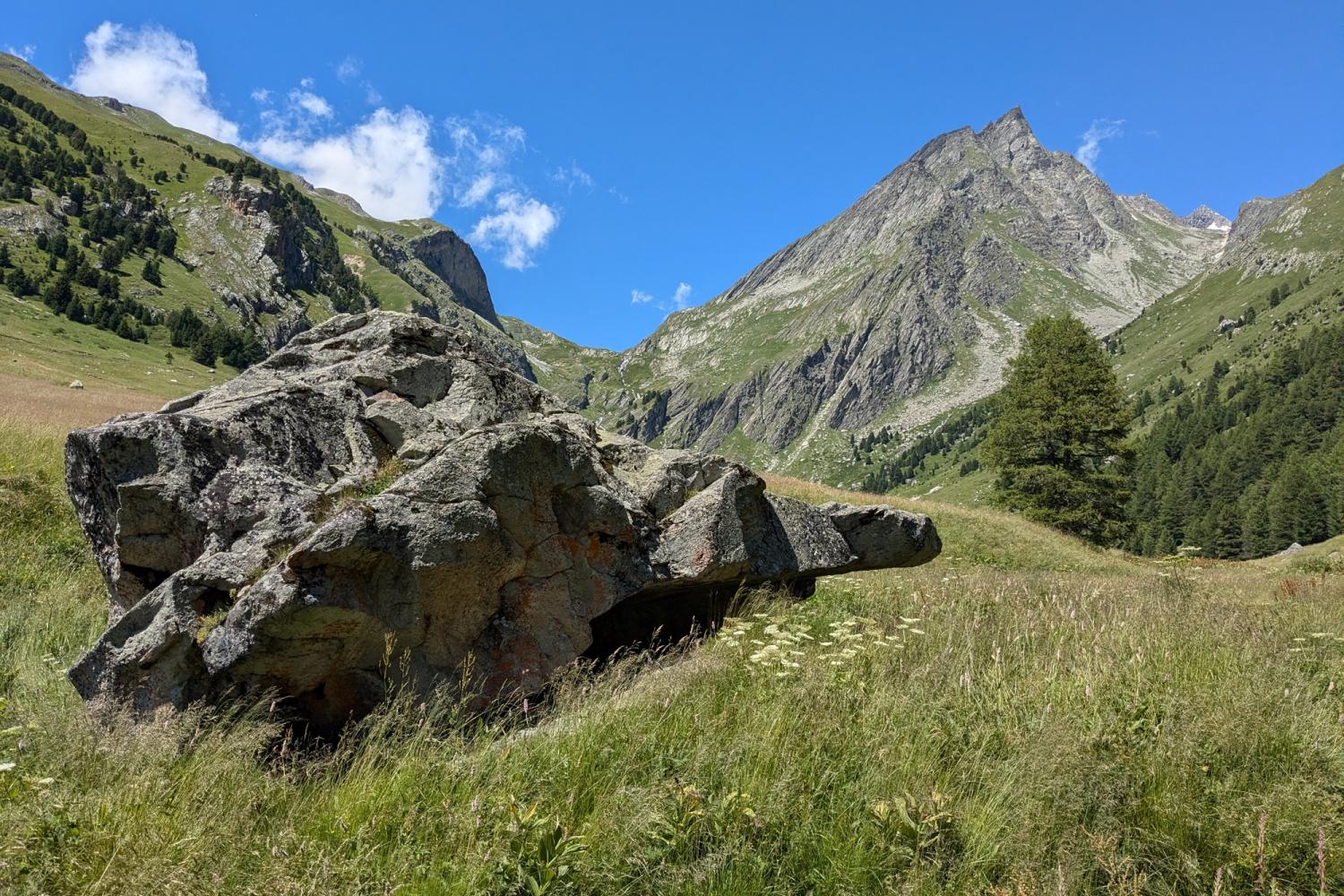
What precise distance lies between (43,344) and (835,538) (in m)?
81.5

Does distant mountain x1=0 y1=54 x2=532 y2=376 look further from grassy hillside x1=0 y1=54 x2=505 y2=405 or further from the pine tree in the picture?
the pine tree

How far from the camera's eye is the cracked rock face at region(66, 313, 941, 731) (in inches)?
217

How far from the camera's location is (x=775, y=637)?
302 inches

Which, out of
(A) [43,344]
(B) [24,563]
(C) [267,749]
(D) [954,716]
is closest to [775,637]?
(D) [954,716]

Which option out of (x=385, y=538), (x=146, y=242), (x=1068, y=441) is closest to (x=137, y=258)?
(x=146, y=242)

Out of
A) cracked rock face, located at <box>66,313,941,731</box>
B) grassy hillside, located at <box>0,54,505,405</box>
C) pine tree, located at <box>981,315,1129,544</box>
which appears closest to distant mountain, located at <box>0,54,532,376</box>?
grassy hillside, located at <box>0,54,505,405</box>

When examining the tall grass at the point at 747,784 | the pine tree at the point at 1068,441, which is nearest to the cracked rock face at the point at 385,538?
the tall grass at the point at 747,784

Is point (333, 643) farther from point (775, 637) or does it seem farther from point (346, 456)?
point (775, 637)

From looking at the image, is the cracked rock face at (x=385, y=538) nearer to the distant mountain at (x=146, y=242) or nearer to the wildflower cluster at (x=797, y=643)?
the wildflower cluster at (x=797, y=643)

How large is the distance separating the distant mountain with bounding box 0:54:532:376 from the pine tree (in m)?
80.8

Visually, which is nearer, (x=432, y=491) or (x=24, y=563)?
(x=432, y=491)

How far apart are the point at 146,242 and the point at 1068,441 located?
166 m

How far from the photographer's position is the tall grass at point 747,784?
3756 millimetres

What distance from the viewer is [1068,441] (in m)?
40.0
